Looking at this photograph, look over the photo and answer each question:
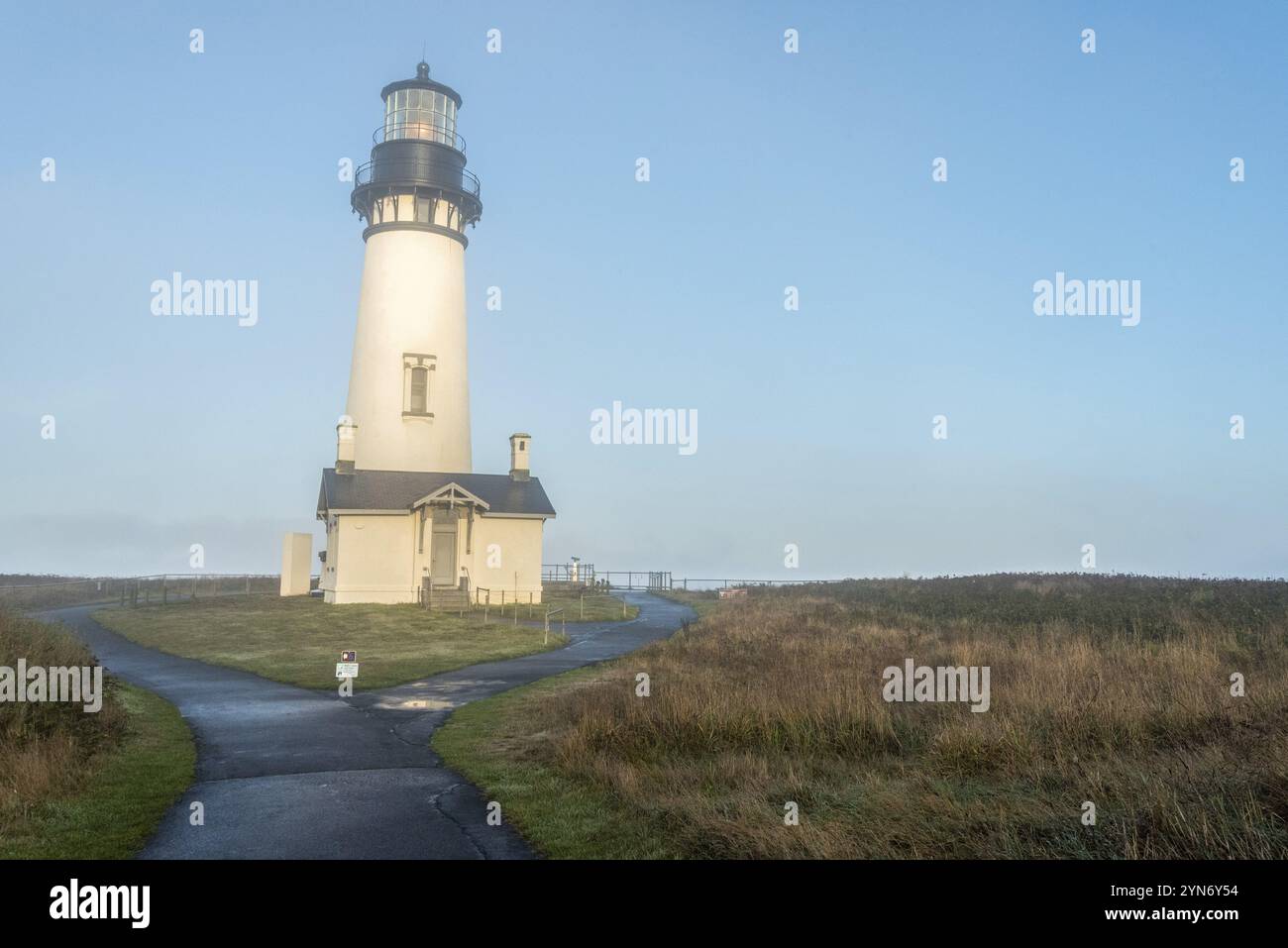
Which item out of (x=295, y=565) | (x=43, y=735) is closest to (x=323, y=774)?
(x=43, y=735)

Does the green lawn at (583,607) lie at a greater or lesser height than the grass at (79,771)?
lesser

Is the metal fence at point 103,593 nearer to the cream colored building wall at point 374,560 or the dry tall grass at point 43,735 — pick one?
the cream colored building wall at point 374,560

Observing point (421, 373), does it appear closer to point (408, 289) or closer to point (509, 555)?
point (408, 289)

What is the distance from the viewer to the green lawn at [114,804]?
8.15 metres

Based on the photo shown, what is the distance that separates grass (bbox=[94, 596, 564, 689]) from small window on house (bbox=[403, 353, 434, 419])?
8846 mm

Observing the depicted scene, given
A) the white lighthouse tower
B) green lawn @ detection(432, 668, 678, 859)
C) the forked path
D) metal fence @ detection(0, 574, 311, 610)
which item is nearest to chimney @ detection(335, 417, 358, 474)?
the white lighthouse tower

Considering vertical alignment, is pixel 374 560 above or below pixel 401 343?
below

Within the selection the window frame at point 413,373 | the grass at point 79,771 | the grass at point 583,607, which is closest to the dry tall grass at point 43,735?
the grass at point 79,771

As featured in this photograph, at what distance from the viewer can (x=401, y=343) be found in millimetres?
40594

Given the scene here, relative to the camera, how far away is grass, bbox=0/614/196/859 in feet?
27.7

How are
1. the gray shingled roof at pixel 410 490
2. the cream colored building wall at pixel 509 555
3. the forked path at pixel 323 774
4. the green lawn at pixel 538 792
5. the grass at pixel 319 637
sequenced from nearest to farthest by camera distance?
the green lawn at pixel 538 792 < the forked path at pixel 323 774 < the grass at pixel 319 637 < the gray shingled roof at pixel 410 490 < the cream colored building wall at pixel 509 555

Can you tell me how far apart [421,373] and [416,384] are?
1.92ft

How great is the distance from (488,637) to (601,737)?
17.2m

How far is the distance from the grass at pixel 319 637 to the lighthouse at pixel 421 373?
3.73 metres
